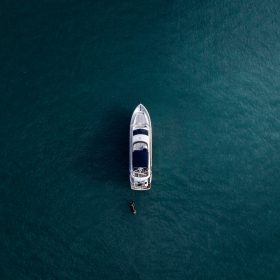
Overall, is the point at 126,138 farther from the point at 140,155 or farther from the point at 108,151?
the point at 140,155

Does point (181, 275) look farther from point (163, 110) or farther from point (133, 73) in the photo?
point (133, 73)

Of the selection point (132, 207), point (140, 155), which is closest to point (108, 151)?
point (140, 155)

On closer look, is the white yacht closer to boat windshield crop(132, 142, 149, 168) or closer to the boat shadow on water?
boat windshield crop(132, 142, 149, 168)

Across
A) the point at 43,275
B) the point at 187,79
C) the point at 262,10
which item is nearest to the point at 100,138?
the point at 187,79

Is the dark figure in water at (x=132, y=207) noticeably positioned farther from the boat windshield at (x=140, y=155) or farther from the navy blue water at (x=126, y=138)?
the boat windshield at (x=140, y=155)

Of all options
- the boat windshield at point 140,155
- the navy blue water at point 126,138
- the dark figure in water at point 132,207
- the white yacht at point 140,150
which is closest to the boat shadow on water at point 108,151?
the navy blue water at point 126,138

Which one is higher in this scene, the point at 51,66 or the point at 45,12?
the point at 45,12
